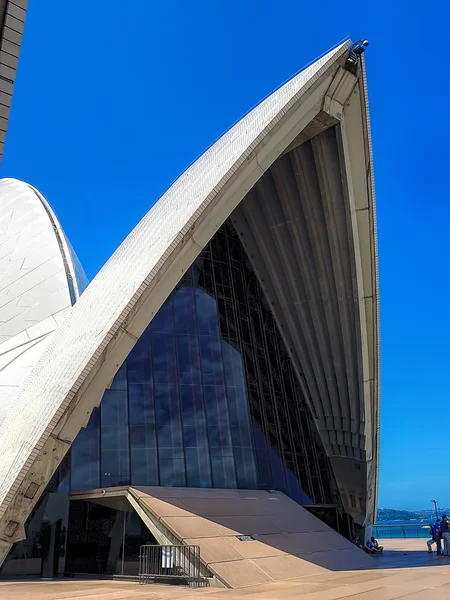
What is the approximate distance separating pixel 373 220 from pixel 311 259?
3006mm

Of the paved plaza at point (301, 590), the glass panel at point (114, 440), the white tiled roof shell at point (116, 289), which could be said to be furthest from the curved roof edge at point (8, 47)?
the glass panel at point (114, 440)

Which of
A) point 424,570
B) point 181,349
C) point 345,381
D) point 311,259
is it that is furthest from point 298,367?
point 424,570

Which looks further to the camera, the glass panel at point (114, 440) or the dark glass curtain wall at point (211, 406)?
the dark glass curtain wall at point (211, 406)

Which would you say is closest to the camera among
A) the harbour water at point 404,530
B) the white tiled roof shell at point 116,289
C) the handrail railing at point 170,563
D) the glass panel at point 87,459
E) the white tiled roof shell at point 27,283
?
the handrail railing at point 170,563

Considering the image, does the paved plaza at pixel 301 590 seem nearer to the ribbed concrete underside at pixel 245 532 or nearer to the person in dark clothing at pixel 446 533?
the ribbed concrete underside at pixel 245 532

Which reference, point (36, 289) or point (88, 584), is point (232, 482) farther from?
point (36, 289)

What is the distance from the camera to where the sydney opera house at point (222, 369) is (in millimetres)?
12438

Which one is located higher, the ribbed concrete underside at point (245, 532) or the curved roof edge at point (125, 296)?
the curved roof edge at point (125, 296)

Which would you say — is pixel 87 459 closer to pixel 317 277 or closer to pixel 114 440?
pixel 114 440

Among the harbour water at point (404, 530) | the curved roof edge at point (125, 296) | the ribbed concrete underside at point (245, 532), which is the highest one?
the curved roof edge at point (125, 296)

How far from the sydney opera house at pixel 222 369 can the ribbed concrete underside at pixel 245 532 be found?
0.07 metres

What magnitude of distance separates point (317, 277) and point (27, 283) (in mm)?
13900

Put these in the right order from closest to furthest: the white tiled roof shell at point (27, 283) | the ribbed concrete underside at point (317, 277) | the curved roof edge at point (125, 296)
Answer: the curved roof edge at point (125, 296) < the white tiled roof shell at point (27, 283) < the ribbed concrete underside at point (317, 277)

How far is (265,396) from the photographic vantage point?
2042 cm
